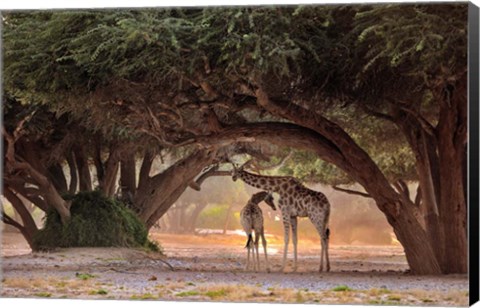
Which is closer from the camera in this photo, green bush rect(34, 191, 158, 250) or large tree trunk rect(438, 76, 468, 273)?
large tree trunk rect(438, 76, 468, 273)

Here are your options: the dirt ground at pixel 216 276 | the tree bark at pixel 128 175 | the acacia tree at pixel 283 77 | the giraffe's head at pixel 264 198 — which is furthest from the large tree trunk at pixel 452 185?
the tree bark at pixel 128 175

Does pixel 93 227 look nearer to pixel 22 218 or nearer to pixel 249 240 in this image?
pixel 22 218

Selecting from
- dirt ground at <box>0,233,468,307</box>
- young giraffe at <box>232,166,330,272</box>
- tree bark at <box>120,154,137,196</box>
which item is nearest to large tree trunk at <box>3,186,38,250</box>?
dirt ground at <box>0,233,468,307</box>

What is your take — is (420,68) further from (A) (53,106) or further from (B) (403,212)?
(A) (53,106)

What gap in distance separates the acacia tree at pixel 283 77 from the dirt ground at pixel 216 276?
1262 millimetres

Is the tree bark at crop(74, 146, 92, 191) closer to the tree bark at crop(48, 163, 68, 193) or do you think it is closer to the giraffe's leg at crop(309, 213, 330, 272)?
the tree bark at crop(48, 163, 68, 193)

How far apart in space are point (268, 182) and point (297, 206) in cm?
55

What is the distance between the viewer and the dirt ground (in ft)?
32.7

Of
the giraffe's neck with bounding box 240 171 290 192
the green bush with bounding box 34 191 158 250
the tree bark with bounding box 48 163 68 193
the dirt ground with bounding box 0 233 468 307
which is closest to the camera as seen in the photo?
the dirt ground with bounding box 0 233 468 307

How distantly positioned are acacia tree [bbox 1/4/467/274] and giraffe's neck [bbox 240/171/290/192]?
3.95 ft

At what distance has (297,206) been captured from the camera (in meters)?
13.1

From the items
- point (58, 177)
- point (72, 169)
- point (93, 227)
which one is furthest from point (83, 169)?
point (93, 227)

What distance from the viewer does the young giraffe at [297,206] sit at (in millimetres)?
13039

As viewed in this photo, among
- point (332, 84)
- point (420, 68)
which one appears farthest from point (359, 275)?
point (420, 68)
